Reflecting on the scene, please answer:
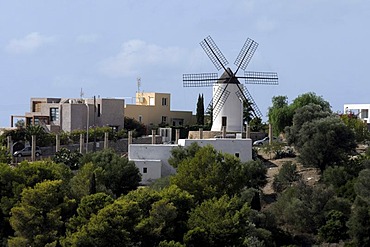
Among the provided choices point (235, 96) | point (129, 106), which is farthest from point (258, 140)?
point (129, 106)

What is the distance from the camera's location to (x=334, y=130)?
51906 millimetres

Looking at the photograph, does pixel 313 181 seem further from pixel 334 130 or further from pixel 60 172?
pixel 60 172

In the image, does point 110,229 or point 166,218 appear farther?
point 166,218

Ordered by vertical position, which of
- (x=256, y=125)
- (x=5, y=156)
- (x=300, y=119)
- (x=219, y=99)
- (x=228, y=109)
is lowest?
(x=5, y=156)

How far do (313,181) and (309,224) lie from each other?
21.2ft

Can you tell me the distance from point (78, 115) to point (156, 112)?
7646 millimetres

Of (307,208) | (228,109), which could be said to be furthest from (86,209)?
(228,109)

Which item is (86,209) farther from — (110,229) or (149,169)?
(149,169)

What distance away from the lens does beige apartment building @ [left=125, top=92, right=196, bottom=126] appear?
71.4 meters

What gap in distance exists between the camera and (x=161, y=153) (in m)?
51.9

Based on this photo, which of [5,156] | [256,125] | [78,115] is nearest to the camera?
[5,156]

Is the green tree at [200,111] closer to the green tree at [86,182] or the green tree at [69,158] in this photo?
the green tree at [69,158]

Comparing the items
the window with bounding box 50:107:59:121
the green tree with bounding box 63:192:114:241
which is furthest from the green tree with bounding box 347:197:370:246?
the window with bounding box 50:107:59:121

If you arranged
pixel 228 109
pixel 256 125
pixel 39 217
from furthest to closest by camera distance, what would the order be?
pixel 256 125 < pixel 228 109 < pixel 39 217
